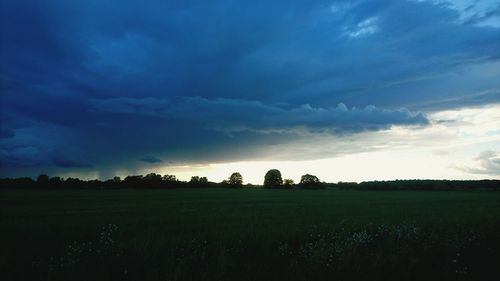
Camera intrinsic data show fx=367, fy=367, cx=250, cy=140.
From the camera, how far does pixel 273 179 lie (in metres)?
137

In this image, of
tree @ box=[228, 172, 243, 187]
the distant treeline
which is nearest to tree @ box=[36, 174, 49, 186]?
the distant treeline

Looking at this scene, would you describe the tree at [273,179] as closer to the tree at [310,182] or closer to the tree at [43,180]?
the tree at [310,182]

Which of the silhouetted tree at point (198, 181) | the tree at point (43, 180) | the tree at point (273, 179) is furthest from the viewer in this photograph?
the tree at point (273, 179)

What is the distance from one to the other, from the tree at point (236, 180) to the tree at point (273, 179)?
9640mm

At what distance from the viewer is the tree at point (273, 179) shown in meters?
137

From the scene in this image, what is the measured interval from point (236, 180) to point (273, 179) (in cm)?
1430

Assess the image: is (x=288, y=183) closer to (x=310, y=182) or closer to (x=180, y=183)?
(x=310, y=182)

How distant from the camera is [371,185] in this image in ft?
402

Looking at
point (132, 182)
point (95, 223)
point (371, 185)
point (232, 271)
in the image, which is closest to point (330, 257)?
point (232, 271)

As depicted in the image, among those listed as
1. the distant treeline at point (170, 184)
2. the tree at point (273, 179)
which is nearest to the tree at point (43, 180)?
the distant treeline at point (170, 184)

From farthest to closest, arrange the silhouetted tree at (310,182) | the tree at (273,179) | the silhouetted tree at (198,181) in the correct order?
the tree at (273,179) < the silhouetted tree at (310,182) < the silhouetted tree at (198,181)

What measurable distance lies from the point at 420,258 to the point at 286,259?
3381mm

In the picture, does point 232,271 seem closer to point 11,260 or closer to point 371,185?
point 11,260

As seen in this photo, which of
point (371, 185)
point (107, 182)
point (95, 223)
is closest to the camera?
point (95, 223)
